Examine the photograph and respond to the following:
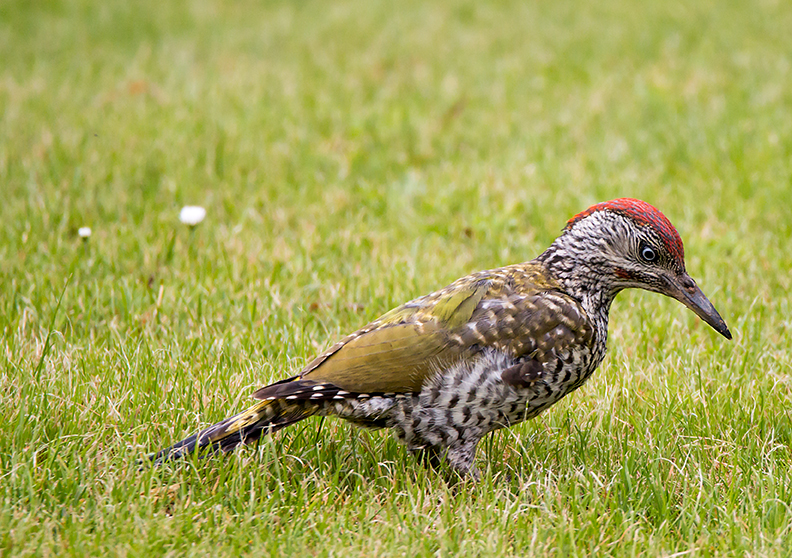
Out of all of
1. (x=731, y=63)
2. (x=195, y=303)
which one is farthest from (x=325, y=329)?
(x=731, y=63)

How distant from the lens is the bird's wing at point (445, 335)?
3.42 m

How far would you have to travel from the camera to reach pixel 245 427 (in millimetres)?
3408

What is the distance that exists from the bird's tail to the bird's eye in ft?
4.85

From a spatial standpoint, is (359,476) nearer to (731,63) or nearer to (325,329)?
(325,329)

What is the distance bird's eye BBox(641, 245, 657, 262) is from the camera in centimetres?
365

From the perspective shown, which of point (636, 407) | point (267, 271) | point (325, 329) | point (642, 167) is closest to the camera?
point (636, 407)

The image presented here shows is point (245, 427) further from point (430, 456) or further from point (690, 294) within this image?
point (690, 294)

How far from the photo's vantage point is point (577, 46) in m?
10.2

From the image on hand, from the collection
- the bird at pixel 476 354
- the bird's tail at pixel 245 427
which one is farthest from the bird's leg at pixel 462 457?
the bird's tail at pixel 245 427

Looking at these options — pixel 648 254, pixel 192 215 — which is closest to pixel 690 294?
pixel 648 254

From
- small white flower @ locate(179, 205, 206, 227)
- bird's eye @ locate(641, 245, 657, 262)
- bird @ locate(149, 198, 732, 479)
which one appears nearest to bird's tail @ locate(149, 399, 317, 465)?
bird @ locate(149, 198, 732, 479)

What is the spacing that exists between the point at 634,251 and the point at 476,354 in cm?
81

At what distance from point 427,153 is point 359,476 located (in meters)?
4.36

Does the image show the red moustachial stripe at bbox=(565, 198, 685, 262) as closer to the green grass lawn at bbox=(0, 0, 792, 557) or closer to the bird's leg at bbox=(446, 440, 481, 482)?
the green grass lawn at bbox=(0, 0, 792, 557)
